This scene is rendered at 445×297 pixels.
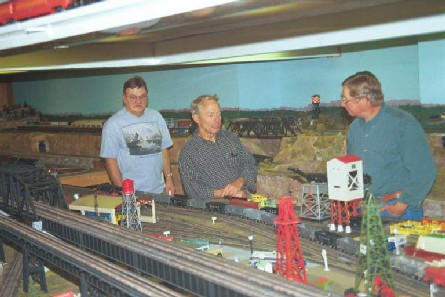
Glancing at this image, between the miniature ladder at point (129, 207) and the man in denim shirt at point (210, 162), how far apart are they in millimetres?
1348

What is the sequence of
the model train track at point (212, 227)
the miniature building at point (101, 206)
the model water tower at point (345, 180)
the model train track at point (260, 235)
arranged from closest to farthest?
1. the model train track at point (260, 235)
2. the model water tower at point (345, 180)
3. the model train track at point (212, 227)
4. the miniature building at point (101, 206)

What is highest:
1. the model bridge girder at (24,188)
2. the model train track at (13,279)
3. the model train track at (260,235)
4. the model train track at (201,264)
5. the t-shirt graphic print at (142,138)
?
the t-shirt graphic print at (142,138)

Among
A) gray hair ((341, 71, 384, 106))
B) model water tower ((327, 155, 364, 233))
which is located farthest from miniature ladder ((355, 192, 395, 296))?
gray hair ((341, 71, 384, 106))

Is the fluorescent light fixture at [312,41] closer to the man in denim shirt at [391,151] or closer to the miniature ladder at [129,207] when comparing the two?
the man in denim shirt at [391,151]

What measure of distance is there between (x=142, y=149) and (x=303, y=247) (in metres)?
3.37

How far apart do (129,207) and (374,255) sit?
2.76 meters

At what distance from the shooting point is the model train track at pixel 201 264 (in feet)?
10.2

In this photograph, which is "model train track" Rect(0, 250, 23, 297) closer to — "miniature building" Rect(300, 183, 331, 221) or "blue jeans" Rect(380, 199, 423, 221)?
"miniature building" Rect(300, 183, 331, 221)

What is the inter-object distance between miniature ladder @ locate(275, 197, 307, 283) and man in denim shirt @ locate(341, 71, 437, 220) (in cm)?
205

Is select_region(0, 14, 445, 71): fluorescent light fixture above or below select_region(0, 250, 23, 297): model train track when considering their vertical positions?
above

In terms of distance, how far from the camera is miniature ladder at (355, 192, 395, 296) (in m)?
3.29

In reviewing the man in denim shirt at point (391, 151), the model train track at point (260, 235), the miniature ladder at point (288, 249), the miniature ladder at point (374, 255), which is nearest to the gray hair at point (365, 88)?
the man in denim shirt at point (391, 151)

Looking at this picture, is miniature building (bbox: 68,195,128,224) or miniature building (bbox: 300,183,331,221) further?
miniature building (bbox: 68,195,128,224)

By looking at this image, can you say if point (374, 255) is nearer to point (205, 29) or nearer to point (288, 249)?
point (288, 249)
